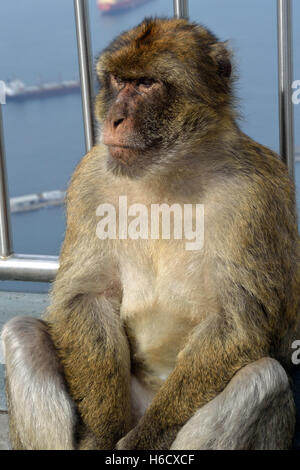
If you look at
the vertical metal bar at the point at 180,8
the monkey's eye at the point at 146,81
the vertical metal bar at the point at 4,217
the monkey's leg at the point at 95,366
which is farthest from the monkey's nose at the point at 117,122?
the vertical metal bar at the point at 4,217

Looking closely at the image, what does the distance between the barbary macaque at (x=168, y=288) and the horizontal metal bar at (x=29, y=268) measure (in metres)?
0.89

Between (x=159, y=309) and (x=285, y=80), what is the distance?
1.08 meters

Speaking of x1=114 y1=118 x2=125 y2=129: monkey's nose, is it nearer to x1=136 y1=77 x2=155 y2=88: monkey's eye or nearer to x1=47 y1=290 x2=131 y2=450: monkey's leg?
x1=136 y1=77 x2=155 y2=88: monkey's eye

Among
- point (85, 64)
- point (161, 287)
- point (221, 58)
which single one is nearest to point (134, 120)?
point (221, 58)

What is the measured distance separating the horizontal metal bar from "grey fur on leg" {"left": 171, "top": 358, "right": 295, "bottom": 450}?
1.39m

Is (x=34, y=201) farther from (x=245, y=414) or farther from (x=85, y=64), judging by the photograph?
(x=245, y=414)

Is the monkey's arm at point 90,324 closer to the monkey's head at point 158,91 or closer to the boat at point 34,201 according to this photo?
the monkey's head at point 158,91

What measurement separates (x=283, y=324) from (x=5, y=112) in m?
1.72

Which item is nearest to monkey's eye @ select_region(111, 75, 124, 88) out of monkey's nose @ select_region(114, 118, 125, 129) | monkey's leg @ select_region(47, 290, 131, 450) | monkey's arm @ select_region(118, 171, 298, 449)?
monkey's nose @ select_region(114, 118, 125, 129)

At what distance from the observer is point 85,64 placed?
352 centimetres

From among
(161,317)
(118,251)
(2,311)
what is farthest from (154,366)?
(2,311)

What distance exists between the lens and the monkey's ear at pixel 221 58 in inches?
107

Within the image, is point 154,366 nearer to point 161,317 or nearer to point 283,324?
point 161,317

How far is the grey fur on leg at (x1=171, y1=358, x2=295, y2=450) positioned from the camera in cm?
254
